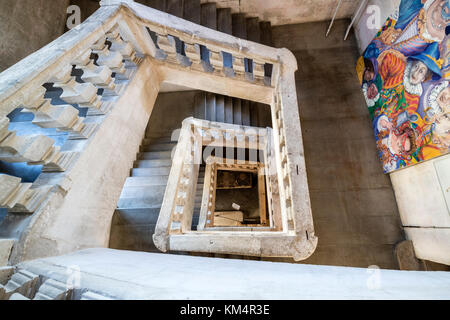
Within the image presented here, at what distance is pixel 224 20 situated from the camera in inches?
128

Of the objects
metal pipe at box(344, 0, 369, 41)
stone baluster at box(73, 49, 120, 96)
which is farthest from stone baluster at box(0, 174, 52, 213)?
metal pipe at box(344, 0, 369, 41)

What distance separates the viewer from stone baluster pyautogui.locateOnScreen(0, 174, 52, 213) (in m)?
0.91

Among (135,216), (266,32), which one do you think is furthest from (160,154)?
(266,32)

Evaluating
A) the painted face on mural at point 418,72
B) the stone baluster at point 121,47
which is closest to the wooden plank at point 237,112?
the stone baluster at point 121,47

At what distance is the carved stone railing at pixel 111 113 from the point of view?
40.8 inches

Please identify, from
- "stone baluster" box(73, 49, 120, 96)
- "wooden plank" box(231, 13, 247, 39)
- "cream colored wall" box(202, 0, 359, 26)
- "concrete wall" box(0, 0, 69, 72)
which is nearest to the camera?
"stone baluster" box(73, 49, 120, 96)

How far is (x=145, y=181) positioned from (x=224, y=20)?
10.3ft

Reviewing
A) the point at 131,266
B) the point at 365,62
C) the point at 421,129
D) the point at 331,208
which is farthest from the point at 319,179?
the point at 131,266

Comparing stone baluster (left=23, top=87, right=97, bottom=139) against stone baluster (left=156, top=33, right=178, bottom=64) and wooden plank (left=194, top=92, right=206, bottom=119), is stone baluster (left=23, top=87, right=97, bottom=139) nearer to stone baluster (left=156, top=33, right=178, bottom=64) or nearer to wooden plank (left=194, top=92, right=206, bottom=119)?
stone baluster (left=156, top=33, right=178, bottom=64)

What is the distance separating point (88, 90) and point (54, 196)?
0.81 m

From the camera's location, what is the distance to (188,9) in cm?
299

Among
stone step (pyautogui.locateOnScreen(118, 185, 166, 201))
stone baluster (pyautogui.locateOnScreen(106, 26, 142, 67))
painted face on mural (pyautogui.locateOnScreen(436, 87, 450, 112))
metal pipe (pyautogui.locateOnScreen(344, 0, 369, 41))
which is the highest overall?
metal pipe (pyautogui.locateOnScreen(344, 0, 369, 41))

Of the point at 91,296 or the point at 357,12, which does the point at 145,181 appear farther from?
the point at 357,12

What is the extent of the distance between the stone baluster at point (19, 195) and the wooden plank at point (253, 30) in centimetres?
361
